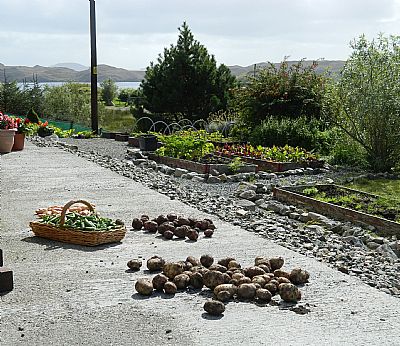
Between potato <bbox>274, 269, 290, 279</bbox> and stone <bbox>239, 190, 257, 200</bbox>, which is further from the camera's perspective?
stone <bbox>239, 190, 257, 200</bbox>

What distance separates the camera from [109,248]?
5473 millimetres

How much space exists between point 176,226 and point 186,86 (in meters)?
15.2

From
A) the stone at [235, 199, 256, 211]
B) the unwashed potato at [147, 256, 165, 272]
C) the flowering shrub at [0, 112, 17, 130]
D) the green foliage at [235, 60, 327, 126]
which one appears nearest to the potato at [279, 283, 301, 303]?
the unwashed potato at [147, 256, 165, 272]

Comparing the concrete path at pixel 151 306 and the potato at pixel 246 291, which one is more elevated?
the potato at pixel 246 291

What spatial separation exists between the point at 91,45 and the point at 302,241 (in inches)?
595

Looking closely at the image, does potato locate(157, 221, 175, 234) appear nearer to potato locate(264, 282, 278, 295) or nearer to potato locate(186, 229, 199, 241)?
potato locate(186, 229, 199, 241)

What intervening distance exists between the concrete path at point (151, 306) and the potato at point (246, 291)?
0.30ft

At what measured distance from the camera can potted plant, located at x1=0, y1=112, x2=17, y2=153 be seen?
42.9ft

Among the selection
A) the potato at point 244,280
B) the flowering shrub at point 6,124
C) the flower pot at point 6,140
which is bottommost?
the potato at point 244,280

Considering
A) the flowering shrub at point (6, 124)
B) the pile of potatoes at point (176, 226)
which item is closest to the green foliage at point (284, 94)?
the flowering shrub at point (6, 124)

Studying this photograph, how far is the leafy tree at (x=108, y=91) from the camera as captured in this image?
128 feet

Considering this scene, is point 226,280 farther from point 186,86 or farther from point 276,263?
point 186,86

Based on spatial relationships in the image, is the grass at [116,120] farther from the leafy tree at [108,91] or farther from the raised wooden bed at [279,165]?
the raised wooden bed at [279,165]

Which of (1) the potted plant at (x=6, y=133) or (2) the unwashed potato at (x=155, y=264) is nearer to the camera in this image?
(2) the unwashed potato at (x=155, y=264)
